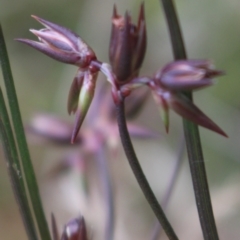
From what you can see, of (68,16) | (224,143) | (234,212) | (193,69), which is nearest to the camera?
(193,69)

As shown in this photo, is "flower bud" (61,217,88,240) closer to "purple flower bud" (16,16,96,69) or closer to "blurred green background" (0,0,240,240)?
"purple flower bud" (16,16,96,69)

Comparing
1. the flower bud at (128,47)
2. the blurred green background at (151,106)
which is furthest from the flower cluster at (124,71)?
the blurred green background at (151,106)

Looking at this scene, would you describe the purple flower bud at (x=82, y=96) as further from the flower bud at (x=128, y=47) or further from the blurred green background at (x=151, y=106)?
the blurred green background at (x=151, y=106)

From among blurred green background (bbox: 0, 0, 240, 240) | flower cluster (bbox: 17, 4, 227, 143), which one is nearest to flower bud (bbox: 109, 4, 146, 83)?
flower cluster (bbox: 17, 4, 227, 143)

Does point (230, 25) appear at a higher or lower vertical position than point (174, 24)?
lower

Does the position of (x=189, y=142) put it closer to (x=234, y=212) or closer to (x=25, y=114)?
(x=234, y=212)

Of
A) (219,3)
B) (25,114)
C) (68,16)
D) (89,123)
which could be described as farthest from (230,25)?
(89,123)

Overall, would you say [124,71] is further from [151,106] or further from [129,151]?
[151,106]
